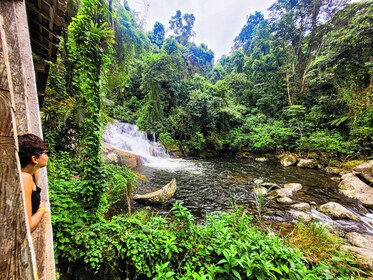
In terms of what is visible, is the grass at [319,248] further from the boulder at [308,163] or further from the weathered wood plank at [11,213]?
the boulder at [308,163]

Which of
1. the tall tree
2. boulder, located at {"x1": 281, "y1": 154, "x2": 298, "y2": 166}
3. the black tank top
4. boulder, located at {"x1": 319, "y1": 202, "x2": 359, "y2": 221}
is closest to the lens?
the black tank top

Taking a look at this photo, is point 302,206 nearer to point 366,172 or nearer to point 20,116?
point 366,172

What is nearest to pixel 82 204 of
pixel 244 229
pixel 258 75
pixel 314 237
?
pixel 244 229

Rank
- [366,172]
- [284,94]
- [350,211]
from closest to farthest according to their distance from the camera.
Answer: [350,211], [366,172], [284,94]

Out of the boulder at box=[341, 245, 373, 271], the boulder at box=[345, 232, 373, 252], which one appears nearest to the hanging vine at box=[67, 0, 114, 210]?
the boulder at box=[341, 245, 373, 271]

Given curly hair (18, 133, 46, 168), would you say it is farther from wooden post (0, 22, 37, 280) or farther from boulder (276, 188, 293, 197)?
boulder (276, 188, 293, 197)

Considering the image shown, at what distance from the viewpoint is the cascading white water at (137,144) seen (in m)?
12.4

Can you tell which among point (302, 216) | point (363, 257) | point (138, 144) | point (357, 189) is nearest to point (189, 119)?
point (138, 144)

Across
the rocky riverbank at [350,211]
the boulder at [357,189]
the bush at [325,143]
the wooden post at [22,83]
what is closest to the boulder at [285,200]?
the rocky riverbank at [350,211]

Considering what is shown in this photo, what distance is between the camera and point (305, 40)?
60.5 feet

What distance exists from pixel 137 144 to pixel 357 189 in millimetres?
12854

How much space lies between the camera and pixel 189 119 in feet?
53.9

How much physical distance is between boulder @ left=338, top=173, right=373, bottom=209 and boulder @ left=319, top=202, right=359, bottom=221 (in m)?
1.37

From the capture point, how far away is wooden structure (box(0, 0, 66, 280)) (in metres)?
0.66
